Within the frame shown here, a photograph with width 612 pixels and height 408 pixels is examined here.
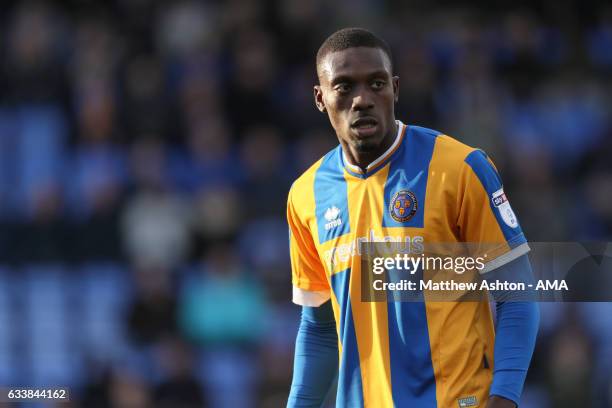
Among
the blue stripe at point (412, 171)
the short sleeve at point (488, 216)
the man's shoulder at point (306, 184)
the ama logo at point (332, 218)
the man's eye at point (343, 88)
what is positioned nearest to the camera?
the short sleeve at point (488, 216)

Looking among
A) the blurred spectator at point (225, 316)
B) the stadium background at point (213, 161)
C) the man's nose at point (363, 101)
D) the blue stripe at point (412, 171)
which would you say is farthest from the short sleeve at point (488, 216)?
the blurred spectator at point (225, 316)

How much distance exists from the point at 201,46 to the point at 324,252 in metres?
7.96

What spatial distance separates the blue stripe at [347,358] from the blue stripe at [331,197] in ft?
0.54

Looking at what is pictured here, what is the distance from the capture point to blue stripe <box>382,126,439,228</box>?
12.7 feet

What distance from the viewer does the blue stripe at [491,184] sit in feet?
12.3

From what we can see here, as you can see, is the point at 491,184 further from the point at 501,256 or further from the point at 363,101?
the point at 363,101

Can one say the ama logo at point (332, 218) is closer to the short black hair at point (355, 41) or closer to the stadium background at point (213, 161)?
the short black hair at point (355, 41)

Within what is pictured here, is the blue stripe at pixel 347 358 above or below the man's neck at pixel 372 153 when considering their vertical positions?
below

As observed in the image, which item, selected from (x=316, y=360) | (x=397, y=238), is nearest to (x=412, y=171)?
(x=397, y=238)

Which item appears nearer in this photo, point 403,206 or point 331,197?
point 403,206

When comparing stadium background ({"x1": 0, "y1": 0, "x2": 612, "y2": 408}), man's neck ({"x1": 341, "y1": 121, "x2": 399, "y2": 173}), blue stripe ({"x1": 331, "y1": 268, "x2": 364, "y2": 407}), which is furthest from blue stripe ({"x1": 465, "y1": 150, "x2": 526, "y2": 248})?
stadium background ({"x1": 0, "y1": 0, "x2": 612, "y2": 408})

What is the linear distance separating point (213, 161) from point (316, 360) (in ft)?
20.6

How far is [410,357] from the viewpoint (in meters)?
3.83

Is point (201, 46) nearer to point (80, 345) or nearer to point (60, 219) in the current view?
point (60, 219)
